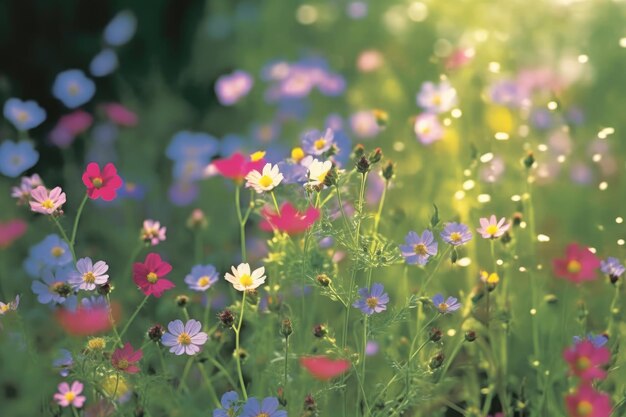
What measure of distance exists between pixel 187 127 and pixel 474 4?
1008mm

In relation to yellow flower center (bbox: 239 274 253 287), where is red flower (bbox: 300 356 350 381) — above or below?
below

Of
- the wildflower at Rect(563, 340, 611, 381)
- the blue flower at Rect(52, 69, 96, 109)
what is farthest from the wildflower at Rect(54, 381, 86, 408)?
the blue flower at Rect(52, 69, 96, 109)

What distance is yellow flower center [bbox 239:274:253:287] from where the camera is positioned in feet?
4.16

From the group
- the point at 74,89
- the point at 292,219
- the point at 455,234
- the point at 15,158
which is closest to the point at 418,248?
the point at 455,234

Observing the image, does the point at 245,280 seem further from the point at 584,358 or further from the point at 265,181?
the point at 584,358

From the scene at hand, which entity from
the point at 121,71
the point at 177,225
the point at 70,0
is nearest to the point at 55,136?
the point at 177,225

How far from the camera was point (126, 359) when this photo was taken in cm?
129

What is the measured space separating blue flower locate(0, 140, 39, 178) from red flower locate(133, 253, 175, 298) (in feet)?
2.02

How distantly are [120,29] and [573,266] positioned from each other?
6.33 ft

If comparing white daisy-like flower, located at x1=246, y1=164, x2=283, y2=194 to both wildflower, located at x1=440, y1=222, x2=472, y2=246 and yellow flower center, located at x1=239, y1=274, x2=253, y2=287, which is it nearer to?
yellow flower center, located at x1=239, y1=274, x2=253, y2=287

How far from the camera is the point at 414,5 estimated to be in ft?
10.4

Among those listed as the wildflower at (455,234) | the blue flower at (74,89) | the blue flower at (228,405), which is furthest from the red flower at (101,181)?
the blue flower at (74,89)

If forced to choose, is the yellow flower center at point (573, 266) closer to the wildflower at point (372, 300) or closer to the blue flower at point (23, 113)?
the wildflower at point (372, 300)

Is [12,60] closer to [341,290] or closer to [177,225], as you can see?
[177,225]
